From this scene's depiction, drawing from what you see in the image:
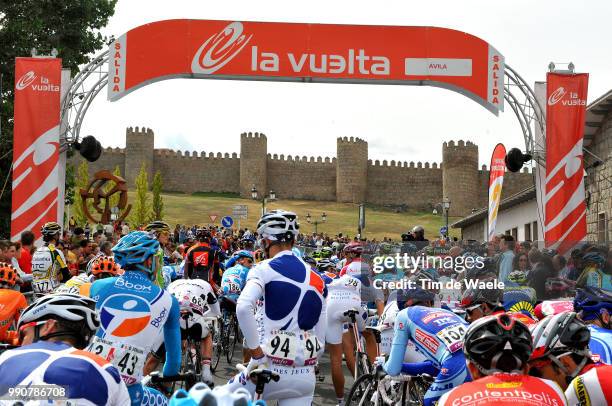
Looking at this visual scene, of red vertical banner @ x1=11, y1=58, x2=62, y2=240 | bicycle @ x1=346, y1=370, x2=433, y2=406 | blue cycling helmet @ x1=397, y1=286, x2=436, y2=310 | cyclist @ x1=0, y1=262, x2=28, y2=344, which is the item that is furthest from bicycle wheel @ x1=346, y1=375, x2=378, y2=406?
red vertical banner @ x1=11, y1=58, x2=62, y2=240

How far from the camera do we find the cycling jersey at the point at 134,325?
193 inches

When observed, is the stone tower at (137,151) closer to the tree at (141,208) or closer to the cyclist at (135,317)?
the tree at (141,208)

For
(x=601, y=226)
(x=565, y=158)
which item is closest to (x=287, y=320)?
(x=565, y=158)

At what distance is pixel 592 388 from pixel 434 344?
241 cm

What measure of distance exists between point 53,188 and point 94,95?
2274mm

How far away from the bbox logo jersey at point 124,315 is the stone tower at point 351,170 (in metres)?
99.0

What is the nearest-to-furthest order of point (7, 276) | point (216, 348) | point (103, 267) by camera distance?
point (103, 267)
point (7, 276)
point (216, 348)

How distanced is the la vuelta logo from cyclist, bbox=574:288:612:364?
1252cm

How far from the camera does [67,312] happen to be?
369 cm

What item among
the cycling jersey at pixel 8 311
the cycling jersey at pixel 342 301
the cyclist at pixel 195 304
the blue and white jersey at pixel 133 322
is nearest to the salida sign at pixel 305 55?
the cycling jersey at pixel 342 301

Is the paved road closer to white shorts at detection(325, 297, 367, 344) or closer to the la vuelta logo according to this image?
white shorts at detection(325, 297, 367, 344)

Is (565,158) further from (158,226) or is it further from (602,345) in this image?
(602,345)

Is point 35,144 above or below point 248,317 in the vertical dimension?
above

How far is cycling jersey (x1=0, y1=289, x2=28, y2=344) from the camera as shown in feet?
20.9
